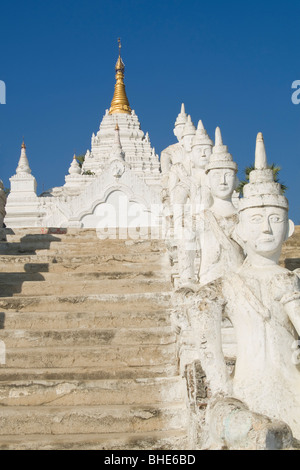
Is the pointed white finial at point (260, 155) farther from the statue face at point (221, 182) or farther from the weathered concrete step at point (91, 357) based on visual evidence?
the weathered concrete step at point (91, 357)

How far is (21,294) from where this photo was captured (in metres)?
10.3

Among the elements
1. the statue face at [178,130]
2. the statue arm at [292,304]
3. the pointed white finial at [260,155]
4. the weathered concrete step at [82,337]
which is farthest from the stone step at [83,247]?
the statue arm at [292,304]

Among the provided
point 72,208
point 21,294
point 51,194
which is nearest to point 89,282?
point 21,294

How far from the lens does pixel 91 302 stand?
9.51 m

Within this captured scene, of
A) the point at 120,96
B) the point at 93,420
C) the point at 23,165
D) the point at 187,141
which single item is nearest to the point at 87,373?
the point at 93,420

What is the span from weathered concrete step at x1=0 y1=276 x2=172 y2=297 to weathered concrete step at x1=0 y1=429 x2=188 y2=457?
357 cm

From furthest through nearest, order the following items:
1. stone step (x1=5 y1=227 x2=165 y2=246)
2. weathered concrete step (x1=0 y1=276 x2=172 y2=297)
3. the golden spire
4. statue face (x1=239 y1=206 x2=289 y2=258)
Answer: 1. the golden spire
2. stone step (x1=5 y1=227 x2=165 y2=246)
3. weathered concrete step (x1=0 y1=276 x2=172 y2=297)
4. statue face (x1=239 y1=206 x2=289 y2=258)

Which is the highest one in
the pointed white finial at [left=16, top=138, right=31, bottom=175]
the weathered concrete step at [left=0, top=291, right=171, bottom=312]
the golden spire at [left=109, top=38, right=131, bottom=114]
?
the golden spire at [left=109, top=38, right=131, bottom=114]

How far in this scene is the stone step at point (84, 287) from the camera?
10.1 meters

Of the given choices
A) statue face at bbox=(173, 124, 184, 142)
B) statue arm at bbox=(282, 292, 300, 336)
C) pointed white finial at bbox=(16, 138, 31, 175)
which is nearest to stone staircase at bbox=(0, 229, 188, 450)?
statue arm at bbox=(282, 292, 300, 336)

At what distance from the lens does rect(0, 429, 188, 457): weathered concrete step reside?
6.42 metres

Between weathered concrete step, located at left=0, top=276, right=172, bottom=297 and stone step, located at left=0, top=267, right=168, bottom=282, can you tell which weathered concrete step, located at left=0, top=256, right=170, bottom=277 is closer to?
stone step, located at left=0, top=267, right=168, bottom=282
